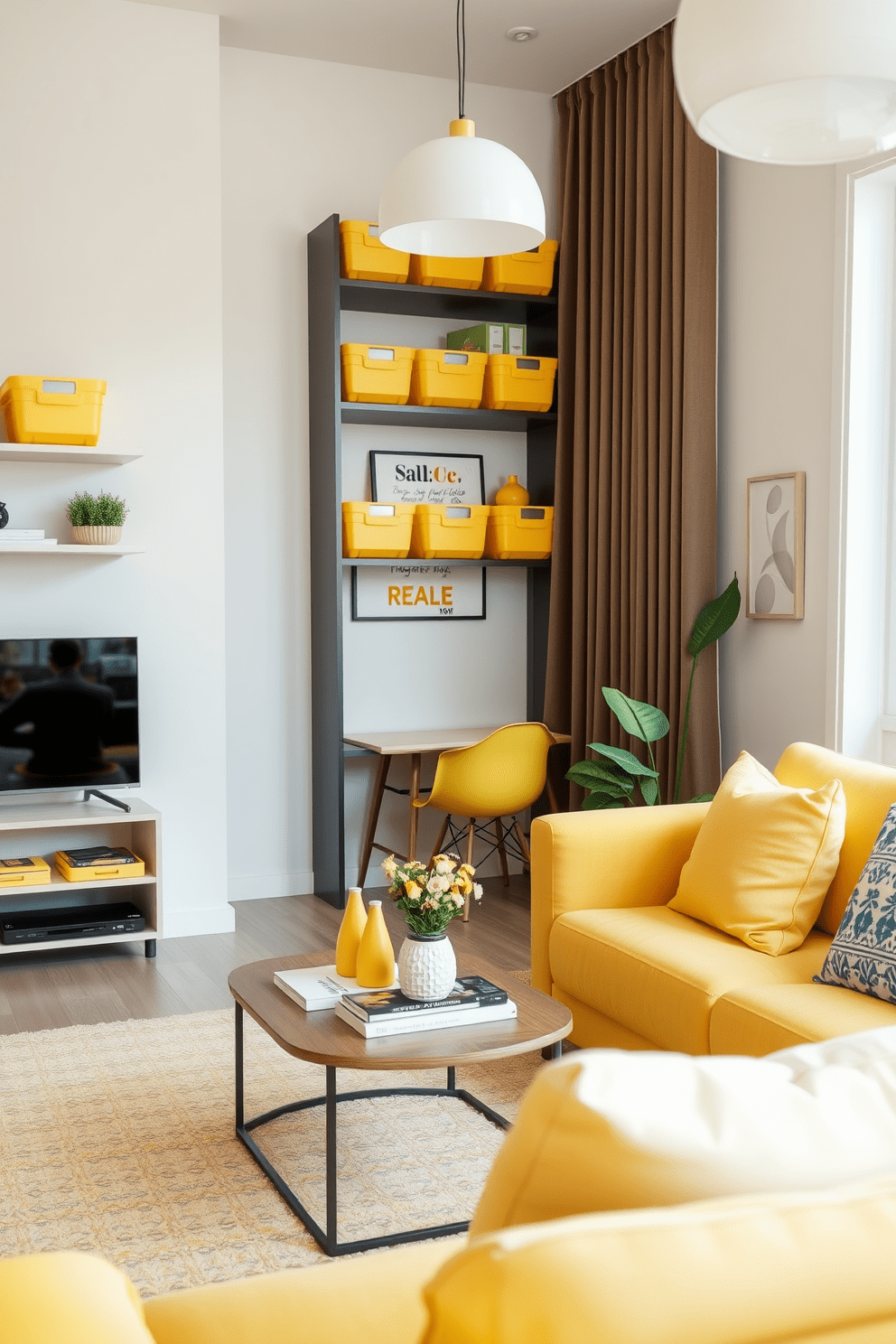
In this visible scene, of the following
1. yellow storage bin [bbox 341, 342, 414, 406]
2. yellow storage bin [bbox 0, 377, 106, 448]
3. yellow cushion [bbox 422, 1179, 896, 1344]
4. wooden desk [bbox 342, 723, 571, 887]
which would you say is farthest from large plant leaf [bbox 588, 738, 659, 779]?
yellow cushion [bbox 422, 1179, 896, 1344]

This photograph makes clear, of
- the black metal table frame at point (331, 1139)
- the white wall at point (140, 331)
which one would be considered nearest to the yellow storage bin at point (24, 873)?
the white wall at point (140, 331)

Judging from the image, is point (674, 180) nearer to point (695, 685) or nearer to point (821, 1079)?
point (695, 685)

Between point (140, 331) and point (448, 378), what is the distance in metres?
1.20

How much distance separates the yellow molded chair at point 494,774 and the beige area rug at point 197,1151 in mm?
1369

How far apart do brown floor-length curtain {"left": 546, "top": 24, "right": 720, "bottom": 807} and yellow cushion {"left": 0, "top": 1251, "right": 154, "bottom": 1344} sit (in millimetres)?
3395

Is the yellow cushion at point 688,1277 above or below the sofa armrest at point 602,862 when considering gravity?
above

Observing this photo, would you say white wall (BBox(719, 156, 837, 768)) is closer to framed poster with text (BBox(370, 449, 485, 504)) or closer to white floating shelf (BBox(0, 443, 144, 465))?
framed poster with text (BBox(370, 449, 485, 504))

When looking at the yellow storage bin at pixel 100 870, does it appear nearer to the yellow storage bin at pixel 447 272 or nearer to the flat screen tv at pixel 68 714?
the flat screen tv at pixel 68 714

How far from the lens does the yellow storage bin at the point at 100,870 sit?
420 cm

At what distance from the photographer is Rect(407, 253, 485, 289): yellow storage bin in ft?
16.0

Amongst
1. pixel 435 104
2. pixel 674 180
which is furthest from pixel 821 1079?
pixel 435 104

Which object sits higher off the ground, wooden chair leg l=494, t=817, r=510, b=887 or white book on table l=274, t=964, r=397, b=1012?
white book on table l=274, t=964, r=397, b=1012

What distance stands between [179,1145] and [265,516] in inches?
109

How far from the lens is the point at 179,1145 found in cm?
275
